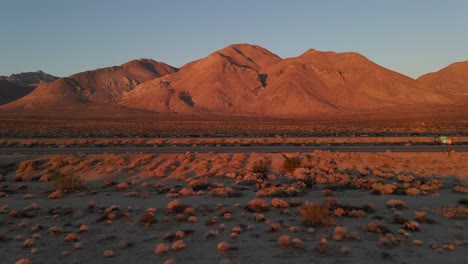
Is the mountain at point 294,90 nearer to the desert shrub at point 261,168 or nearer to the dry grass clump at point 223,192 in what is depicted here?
the desert shrub at point 261,168

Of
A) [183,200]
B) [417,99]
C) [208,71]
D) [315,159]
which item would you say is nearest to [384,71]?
[417,99]

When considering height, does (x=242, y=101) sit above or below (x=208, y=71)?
below

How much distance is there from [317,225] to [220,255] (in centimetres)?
390

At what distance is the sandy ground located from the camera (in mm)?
11242

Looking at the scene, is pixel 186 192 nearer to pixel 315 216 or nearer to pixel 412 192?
pixel 315 216

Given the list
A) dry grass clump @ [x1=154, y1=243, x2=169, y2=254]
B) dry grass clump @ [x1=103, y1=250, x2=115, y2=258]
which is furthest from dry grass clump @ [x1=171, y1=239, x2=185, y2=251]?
dry grass clump @ [x1=103, y1=250, x2=115, y2=258]

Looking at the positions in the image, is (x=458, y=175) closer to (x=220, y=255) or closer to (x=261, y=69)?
(x=220, y=255)

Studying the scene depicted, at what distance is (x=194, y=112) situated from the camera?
14362 cm

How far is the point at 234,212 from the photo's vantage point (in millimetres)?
15273

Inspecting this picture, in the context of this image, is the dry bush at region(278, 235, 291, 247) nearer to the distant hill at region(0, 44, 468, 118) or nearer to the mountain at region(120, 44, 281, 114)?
the distant hill at region(0, 44, 468, 118)

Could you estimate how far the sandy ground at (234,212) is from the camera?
1124 centimetres

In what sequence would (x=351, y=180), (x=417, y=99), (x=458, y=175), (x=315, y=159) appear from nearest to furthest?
(x=351, y=180), (x=458, y=175), (x=315, y=159), (x=417, y=99)

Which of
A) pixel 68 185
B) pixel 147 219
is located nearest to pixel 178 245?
pixel 147 219

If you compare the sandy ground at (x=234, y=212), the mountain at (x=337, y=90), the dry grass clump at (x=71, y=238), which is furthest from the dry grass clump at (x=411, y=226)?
the mountain at (x=337, y=90)
